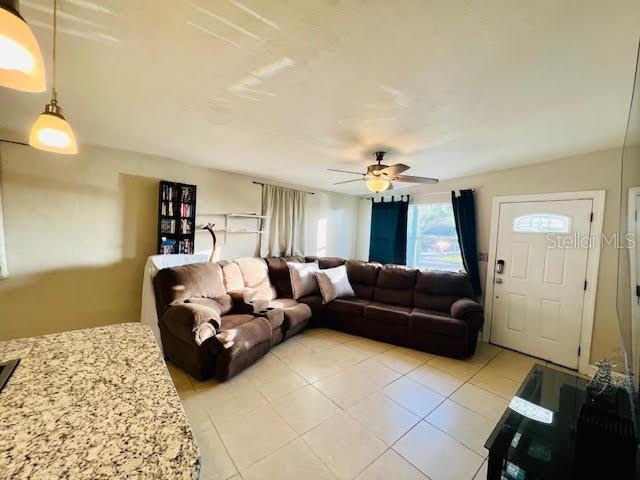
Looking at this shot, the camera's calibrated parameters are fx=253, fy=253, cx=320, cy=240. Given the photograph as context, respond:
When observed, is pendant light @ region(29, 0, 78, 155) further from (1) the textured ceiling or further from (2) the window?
(2) the window

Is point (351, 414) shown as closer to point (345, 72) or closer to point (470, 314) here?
point (470, 314)

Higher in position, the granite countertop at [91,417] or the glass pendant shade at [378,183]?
the glass pendant shade at [378,183]

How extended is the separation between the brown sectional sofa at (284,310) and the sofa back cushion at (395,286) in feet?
0.05

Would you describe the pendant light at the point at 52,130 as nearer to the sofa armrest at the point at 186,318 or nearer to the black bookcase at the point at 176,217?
the sofa armrest at the point at 186,318

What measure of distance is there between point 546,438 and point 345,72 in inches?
94.9

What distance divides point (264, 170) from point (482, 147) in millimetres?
2720

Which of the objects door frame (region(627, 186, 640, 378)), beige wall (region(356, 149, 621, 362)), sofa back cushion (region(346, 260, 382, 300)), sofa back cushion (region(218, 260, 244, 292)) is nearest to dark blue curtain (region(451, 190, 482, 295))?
beige wall (region(356, 149, 621, 362))

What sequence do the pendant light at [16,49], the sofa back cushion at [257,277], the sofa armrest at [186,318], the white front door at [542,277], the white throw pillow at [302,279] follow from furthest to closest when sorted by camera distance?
the white throw pillow at [302,279] → the sofa back cushion at [257,277] → the white front door at [542,277] → the sofa armrest at [186,318] → the pendant light at [16,49]

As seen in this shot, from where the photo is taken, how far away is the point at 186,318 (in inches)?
93.6

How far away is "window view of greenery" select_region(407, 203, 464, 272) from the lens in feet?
13.5

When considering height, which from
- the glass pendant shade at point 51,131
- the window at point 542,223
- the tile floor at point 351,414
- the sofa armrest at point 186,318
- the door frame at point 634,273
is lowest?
the tile floor at point 351,414

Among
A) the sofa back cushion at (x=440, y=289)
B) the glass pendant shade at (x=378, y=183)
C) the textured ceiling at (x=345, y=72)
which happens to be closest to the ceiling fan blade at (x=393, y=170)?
the glass pendant shade at (x=378, y=183)

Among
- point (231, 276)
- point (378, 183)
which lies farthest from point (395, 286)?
point (231, 276)

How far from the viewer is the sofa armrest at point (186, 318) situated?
235cm
